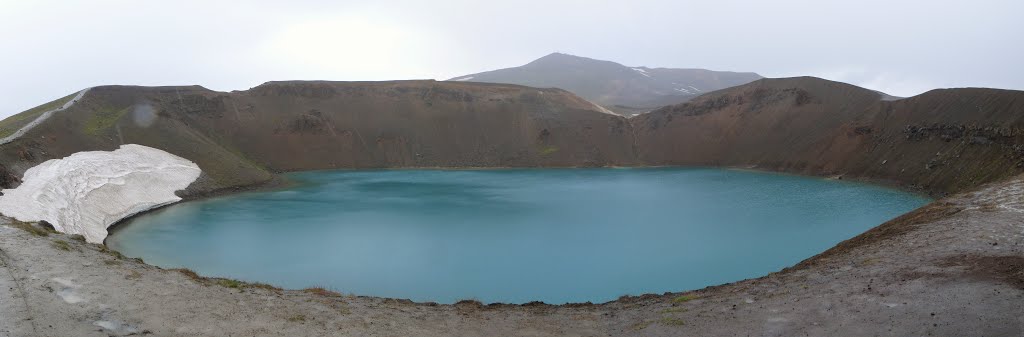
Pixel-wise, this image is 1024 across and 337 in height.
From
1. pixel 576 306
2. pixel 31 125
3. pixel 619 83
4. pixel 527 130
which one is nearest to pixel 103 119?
pixel 31 125

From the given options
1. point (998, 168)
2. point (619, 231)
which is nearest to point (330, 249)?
point (619, 231)

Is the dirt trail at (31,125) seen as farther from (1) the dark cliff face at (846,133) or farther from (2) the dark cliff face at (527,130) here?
(1) the dark cliff face at (846,133)

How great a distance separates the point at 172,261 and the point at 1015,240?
25.4 m

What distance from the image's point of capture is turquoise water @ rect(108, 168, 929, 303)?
17500mm

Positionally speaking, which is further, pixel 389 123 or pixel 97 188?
pixel 389 123

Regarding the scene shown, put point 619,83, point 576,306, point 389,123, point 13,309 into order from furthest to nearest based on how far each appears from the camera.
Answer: point 619,83 → point 389,123 → point 576,306 → point 13,309

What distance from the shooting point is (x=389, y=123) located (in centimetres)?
7300

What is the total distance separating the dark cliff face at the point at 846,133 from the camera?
34.3 meters

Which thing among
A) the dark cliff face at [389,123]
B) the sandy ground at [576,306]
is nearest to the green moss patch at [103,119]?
the dark cliff face at [389,123]

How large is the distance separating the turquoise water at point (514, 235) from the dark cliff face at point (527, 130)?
545 centimetres

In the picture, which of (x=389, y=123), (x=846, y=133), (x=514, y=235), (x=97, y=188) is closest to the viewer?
(x=514, y=235)

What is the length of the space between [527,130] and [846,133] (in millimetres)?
36151

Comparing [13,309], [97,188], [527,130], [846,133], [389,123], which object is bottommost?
[97,188]

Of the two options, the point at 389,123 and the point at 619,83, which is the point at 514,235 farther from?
the point at 619,83
